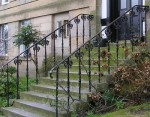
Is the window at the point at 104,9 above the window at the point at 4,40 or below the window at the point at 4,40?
above

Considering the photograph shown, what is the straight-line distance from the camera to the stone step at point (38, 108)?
24.7 feet

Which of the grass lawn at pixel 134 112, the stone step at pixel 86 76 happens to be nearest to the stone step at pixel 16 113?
the stone step at pixel 86 76

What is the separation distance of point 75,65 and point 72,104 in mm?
2281

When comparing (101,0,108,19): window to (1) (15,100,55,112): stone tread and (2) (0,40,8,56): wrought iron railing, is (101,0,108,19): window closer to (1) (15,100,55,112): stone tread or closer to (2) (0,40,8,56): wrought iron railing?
(1) (15,100,55,112): stone tread

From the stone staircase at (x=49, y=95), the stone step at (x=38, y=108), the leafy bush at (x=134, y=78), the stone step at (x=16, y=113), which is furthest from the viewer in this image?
the stone step at (x=16, y=113)

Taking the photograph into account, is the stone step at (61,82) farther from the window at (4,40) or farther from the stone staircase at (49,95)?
the window at (4,40)

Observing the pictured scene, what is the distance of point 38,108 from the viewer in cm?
800

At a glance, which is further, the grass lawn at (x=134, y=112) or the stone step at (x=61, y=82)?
the stone step at (x=61, y=82)

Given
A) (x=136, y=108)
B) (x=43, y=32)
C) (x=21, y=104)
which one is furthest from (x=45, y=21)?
(x=136, y=108)

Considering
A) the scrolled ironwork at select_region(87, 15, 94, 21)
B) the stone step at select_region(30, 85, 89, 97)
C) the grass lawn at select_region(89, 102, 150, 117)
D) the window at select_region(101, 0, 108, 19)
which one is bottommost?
the grass lawn at select_region(89, 102, 150, 117)

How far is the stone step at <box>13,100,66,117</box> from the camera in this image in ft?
24.7

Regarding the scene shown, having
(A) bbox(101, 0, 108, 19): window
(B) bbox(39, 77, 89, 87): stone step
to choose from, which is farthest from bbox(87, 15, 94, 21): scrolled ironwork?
(B) bbox(39, 77, 89, 87): stone step

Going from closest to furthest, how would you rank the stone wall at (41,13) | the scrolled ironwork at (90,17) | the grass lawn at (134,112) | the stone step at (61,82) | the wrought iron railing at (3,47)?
1. the grass lawn at (134,112)
2. the stone step at (61,82)
3. the scrolled ironwork at (90,17)
4. the stone wall at (41,13)
5. the wrought iron railing at (3,47)

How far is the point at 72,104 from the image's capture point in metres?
7.50
